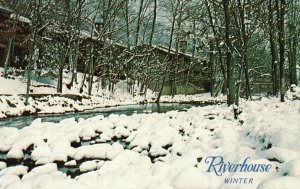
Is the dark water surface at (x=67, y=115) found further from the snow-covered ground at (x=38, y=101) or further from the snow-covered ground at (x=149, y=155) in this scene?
the snow-covered ground at (x=149, y=155)

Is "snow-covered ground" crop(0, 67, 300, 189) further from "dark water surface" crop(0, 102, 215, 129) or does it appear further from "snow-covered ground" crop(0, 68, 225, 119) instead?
"snow-covered ground" crop(0, 68, 225, 119)

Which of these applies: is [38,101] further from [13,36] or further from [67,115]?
[13,36]

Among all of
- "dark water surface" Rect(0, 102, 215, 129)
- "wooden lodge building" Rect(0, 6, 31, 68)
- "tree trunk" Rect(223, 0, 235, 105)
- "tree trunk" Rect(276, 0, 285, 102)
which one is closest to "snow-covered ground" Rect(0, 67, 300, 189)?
"dark water surface" Rect(0, 102, 215, 129)

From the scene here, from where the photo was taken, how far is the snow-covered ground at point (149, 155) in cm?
405

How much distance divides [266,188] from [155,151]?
143 inches

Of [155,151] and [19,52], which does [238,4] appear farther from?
[19,52]

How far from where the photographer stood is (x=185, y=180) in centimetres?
401

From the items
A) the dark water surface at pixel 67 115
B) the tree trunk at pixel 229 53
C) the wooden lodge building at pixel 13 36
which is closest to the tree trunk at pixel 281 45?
the tree trunk at pixel 229 53

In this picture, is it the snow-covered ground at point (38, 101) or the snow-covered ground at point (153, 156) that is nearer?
the snow-covered ground at point (153, 156)

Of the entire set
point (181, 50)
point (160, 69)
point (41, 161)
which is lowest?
point (41, 161)

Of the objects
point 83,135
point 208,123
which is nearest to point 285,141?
point 208,123

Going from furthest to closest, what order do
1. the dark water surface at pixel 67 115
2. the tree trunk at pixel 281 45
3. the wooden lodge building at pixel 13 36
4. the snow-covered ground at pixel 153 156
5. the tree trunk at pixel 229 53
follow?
the wooden lodge building at pixel 13 36, the tree trunk at pixel 281 45, the tree trunk at pixel 229 53, the dark water surface at pixel 67 115, the snow-covered ground at pixel 153 156

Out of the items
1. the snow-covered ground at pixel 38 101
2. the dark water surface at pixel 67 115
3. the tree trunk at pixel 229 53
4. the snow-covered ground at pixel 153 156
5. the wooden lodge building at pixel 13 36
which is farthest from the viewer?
the wooden lodge building at pixel 13 36

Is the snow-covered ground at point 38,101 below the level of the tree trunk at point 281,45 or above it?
below
